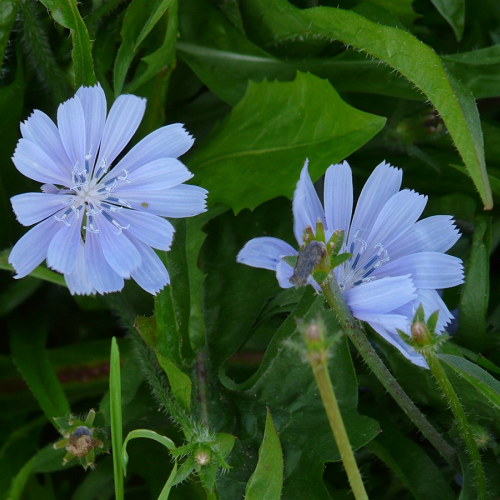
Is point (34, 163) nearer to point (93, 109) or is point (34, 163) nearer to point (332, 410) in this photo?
point (93, 109)

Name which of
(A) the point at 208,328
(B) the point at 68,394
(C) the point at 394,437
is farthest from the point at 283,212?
(B) the point at 68,394

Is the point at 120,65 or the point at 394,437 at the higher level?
the point at 120,65

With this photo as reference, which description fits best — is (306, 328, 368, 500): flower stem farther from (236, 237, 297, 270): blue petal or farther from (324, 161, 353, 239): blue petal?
(324, 161, 353, 239): blue petal

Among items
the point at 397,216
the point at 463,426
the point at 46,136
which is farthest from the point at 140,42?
the point at 463,426

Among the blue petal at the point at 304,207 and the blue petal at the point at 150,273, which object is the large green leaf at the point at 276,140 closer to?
the blue petal at the point at 304,207

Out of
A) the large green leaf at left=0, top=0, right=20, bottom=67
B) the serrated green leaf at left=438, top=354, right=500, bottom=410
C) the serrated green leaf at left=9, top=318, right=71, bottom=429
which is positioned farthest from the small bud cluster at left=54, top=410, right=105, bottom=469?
the large green leaf at left=0, top=0, right=20, bottom=67

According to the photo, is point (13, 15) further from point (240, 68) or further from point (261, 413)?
point (261, 413)
